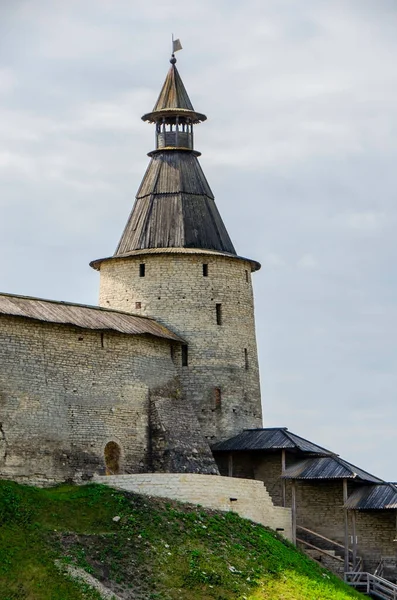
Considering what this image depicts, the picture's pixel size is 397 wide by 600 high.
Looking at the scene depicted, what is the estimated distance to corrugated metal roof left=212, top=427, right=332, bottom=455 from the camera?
49.4m

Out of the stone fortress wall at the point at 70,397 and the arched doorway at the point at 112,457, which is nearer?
the stone fortress wall at the point at 70,397

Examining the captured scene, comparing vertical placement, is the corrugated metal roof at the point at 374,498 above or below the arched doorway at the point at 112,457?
below

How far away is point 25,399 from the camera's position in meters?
44.5

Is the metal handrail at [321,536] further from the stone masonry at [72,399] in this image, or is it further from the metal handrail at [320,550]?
the stone masonry at [72,399]

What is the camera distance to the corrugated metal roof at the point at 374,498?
4794 centimetres

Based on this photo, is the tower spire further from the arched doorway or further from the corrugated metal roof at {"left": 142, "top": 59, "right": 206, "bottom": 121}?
the arched doorway

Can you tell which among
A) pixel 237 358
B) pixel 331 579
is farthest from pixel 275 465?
pixel 331 579

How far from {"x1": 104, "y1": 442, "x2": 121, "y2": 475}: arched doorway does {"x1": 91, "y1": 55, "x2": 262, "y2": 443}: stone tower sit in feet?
15.3

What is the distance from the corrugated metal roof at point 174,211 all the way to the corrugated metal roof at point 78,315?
3824 millimetres

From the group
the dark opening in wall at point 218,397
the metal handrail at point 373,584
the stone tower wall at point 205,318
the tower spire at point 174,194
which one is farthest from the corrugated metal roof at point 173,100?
the metal handrail at point 373,584

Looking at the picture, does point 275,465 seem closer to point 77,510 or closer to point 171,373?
point 171,373

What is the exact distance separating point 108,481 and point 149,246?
35.6 ft

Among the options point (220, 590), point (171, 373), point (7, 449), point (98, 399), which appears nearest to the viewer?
point (220, 590)

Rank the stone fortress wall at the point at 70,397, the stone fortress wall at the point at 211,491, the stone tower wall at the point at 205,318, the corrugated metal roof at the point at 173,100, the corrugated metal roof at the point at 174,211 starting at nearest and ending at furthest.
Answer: the stone fortress wall at the point at 70,397, the stone fortress wall at the point at 211,491, the stone tower wall at the point at 205,318, the corrugated metal roof at the point at 174,211, the corrugated metal roof at the point at 173,100
